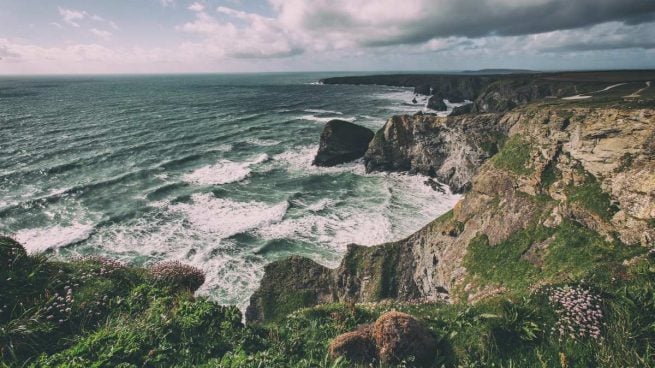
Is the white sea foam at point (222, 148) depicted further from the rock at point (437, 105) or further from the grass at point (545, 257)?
the rock at point (437, 105)

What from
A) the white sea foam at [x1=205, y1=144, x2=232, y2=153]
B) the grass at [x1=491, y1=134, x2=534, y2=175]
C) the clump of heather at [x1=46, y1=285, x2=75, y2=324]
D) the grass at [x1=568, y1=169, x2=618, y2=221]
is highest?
the grass at [x1=491, y1=134, x2=534, y2=175]

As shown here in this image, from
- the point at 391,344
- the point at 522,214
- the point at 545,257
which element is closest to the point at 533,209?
the point at 522,214

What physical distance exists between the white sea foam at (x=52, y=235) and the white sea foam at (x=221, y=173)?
43.7ft

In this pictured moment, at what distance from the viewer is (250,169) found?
146 ft

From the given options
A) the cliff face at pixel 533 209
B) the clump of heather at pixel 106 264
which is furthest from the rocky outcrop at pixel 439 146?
the clump of heather at pixel 106 264

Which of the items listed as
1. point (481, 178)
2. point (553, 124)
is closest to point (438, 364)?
point (481, 178)

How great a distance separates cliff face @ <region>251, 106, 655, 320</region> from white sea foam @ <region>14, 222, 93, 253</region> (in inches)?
755

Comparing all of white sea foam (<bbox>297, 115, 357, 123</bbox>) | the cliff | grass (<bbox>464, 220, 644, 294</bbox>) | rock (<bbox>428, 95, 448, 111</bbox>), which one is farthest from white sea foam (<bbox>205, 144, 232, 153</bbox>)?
rock (<bbox>428, 95, 448, 111</bbox>)

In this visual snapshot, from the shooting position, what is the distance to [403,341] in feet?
25.3

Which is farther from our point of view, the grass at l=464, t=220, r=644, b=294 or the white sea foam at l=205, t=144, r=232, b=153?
the white sea foam at l=205, t=144, r=232, b=153

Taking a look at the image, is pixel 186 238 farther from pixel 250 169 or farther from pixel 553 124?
pixel 553 124

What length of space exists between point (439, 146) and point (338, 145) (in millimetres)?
13849

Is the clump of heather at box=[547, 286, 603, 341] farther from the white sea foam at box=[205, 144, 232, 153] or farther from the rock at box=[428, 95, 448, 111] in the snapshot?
the rock at box=[428, 95, 448, 111]

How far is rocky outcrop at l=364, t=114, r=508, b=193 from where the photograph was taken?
1336 inches
